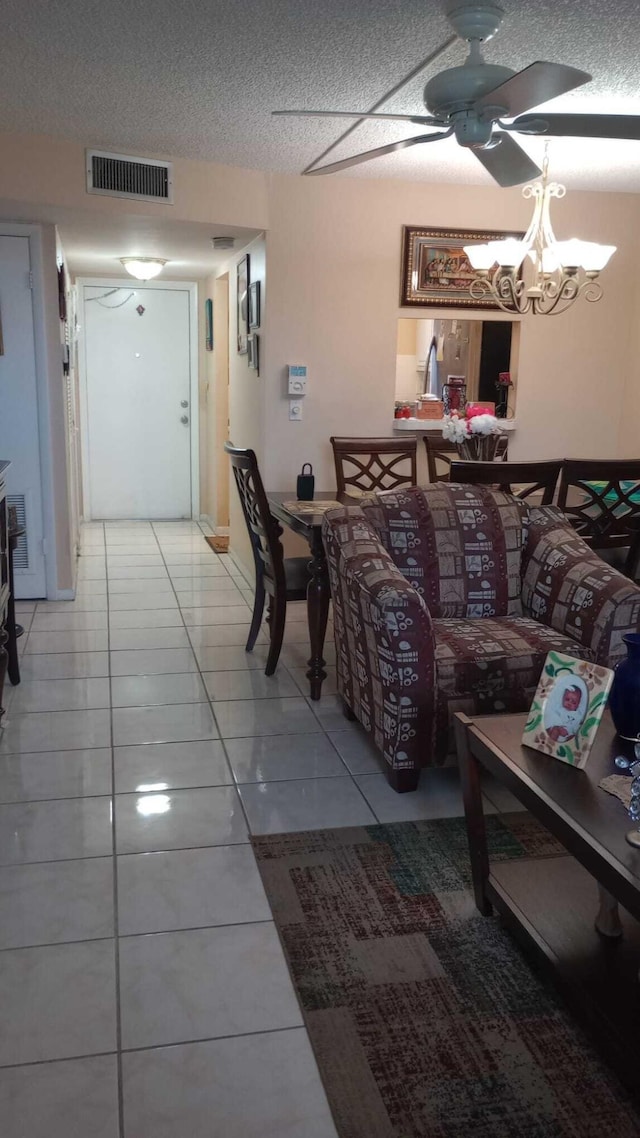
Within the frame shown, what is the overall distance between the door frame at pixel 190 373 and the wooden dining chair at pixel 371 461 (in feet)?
10.5

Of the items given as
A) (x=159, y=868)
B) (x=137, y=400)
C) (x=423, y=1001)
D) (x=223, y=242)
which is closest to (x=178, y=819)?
(x=159, y=868)

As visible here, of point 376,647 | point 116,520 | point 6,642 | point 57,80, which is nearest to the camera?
point 376,647

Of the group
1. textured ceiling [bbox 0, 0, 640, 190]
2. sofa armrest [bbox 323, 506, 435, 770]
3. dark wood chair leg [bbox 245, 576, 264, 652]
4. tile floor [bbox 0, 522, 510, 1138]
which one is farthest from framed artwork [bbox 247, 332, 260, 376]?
sofa armrest [bbox 323, 506, 435, 770]

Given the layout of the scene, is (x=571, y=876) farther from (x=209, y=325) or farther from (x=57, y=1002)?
(x=209, y=325)

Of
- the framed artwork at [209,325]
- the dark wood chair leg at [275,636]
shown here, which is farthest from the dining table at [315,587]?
the framed artwork at [209,325]

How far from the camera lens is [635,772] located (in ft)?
5.49

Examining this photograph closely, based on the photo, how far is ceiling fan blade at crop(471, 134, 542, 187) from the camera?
272 centimetres

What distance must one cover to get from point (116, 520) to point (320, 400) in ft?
11.2

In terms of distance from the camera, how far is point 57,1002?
1.78m

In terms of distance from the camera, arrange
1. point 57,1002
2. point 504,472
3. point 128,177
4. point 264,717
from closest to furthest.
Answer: point 57,1002
point 264,717
point 504,472
point 128,177

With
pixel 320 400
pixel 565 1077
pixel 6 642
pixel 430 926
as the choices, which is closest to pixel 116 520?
pixel 320 400

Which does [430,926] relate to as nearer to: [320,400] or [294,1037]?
[294,1037]

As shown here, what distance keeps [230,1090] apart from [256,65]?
2972mm

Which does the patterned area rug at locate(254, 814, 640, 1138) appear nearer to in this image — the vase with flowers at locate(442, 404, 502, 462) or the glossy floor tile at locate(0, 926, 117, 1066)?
the glossy floor tile at locate(0, 926, 117, 1066)
